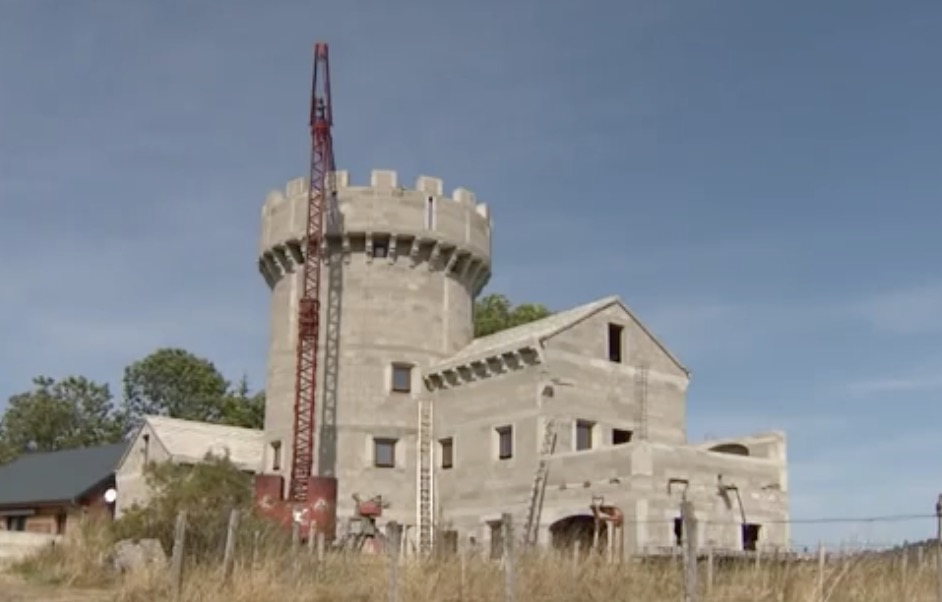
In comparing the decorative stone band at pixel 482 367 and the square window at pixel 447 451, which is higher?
the decorative stone band at pixel 482 367

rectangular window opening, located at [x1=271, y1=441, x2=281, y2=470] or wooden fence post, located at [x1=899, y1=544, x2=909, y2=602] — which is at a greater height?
rectangular window opening, located at [x1=271, y1=441, x2=281, y2=470]

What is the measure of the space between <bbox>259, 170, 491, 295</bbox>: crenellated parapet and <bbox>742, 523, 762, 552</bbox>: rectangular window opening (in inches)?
645

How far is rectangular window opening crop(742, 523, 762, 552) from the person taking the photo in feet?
121

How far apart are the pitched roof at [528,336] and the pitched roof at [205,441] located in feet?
35.8

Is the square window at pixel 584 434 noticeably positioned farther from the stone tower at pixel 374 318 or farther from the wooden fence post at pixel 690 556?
the wooden fence post at pixel 690 556

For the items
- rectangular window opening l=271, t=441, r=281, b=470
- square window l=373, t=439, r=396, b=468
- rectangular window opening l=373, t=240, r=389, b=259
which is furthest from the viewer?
rectangular window opening l=271, t=441, r=281, b=470

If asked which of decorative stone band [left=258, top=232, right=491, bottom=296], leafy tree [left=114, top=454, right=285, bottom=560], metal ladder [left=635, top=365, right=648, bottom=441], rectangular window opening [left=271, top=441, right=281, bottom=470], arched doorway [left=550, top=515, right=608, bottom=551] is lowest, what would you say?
arched doorway [left=550, top=515, right=608, bottom=551]

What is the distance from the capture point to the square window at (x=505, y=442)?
1567 inches

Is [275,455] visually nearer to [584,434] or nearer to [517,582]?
[584,434]

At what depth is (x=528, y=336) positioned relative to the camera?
39938mm

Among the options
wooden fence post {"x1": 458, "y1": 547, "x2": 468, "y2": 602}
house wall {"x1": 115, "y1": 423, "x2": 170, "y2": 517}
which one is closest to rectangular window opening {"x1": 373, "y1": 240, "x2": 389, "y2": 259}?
house wall {"x1": 115, "y1": 423, "x2": 170, "y2": 517}

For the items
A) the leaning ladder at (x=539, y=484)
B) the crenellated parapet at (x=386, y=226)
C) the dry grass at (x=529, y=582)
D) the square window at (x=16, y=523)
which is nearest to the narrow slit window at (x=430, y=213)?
the crenellated parapet at (x=386, y=226)

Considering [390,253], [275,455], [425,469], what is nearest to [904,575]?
[425,469]

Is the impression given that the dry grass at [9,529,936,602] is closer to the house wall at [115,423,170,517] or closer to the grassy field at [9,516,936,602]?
the grassy field at [9,516,936,602]
